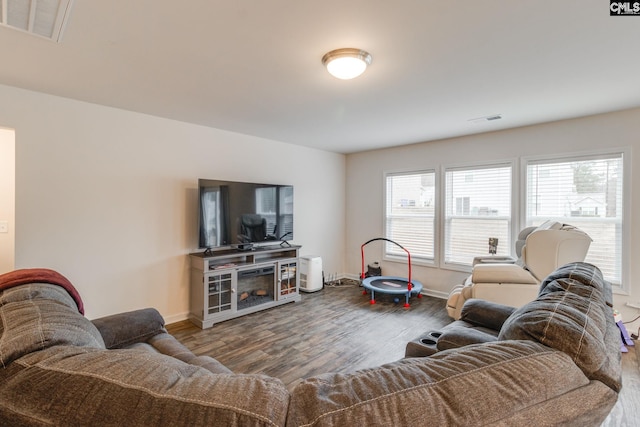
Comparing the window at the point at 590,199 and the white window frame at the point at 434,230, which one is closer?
the window at the point at 590,199

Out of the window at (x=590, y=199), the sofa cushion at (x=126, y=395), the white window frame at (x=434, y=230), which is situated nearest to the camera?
the sofa cushion at (x=126, y=395)

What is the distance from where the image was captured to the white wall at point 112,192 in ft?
8.79

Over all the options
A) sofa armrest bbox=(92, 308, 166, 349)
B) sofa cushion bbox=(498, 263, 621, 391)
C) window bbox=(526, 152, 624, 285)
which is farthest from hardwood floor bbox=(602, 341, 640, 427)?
sofa armrest bbox=(92, 308, 166, 349)

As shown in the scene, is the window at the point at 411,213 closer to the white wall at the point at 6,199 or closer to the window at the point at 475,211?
the window at the point at 475,211

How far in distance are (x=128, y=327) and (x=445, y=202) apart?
4.26 m

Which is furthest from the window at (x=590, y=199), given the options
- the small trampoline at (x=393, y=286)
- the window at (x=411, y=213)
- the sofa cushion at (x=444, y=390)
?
the sofa cushion at (x=444, y=390)

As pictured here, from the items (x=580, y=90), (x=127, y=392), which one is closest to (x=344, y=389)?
(x=127, y=392)

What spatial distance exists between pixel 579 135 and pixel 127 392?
15.3 ft

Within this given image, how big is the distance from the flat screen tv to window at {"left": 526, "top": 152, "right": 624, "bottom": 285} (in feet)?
11.1

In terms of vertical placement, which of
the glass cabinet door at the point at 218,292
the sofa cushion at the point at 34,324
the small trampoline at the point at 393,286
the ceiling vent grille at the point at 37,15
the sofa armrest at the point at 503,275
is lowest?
the small trampoline at the point at 393,286

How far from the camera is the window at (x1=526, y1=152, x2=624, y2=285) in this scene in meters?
3.26

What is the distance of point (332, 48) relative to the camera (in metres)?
1.97

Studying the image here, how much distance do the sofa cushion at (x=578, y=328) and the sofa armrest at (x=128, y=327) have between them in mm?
2056

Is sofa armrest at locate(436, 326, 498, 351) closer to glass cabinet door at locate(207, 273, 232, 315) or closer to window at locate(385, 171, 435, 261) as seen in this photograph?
glass cabinet door at locate(207, 273, 232, 315)
